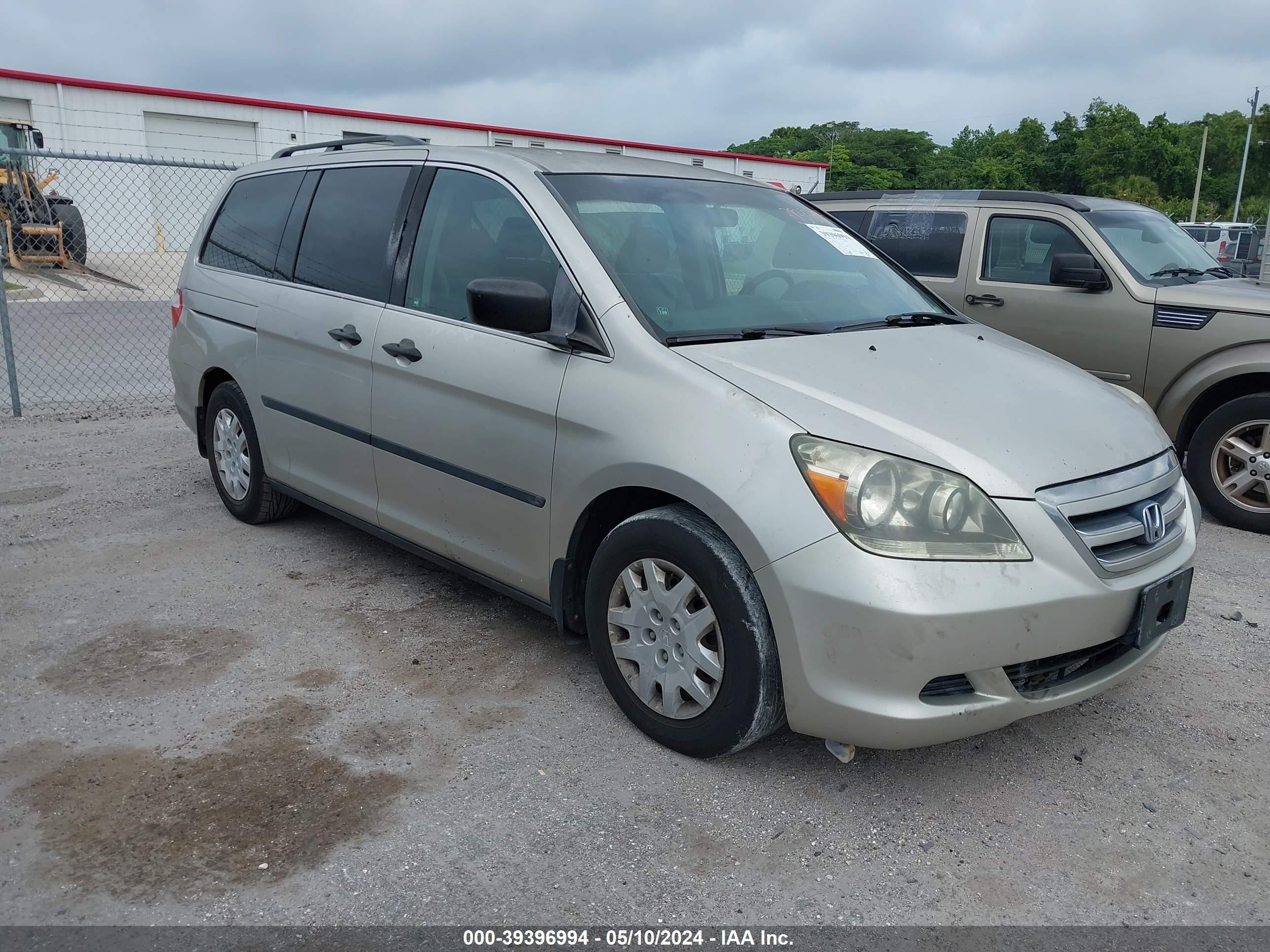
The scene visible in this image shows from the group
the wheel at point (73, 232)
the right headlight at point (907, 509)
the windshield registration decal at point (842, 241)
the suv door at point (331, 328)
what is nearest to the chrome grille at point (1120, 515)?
the right headlight at point (907, 509)

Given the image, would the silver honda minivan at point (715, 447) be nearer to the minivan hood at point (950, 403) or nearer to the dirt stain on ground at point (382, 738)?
the minivan hood at point (950, 403)

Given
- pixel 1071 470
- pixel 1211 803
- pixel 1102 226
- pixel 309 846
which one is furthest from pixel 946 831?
pixel 1102 226

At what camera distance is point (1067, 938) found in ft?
7.81

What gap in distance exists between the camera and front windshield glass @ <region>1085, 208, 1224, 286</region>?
630 centimetres

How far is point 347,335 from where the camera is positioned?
4125 mm

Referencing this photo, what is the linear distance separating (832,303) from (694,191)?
2.31 feet

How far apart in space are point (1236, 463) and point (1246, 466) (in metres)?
0.09

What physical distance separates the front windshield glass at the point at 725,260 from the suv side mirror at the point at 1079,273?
248cm

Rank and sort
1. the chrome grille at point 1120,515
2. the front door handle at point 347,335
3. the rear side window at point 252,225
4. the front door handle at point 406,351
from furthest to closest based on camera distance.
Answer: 1. the rear side window at point 252,225
2. the front door handle at point 347,335
3. the front door handle at point 406,351
4. the chrome grille at point 1120,515

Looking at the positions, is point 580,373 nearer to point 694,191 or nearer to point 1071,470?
point 694,191

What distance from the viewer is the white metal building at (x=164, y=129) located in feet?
77.2

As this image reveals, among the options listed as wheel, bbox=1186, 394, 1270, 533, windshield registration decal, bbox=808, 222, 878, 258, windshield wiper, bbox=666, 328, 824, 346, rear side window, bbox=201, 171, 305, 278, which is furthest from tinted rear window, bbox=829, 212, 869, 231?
windshield wiper, bbox=666, 328, 824, 346

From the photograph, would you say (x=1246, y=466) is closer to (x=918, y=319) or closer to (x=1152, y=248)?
(x=1152, y=248)

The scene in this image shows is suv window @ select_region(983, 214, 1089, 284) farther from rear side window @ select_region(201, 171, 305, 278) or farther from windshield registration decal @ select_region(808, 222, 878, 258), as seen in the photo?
rear side window @ select_region(201, 171, 305, 278)
